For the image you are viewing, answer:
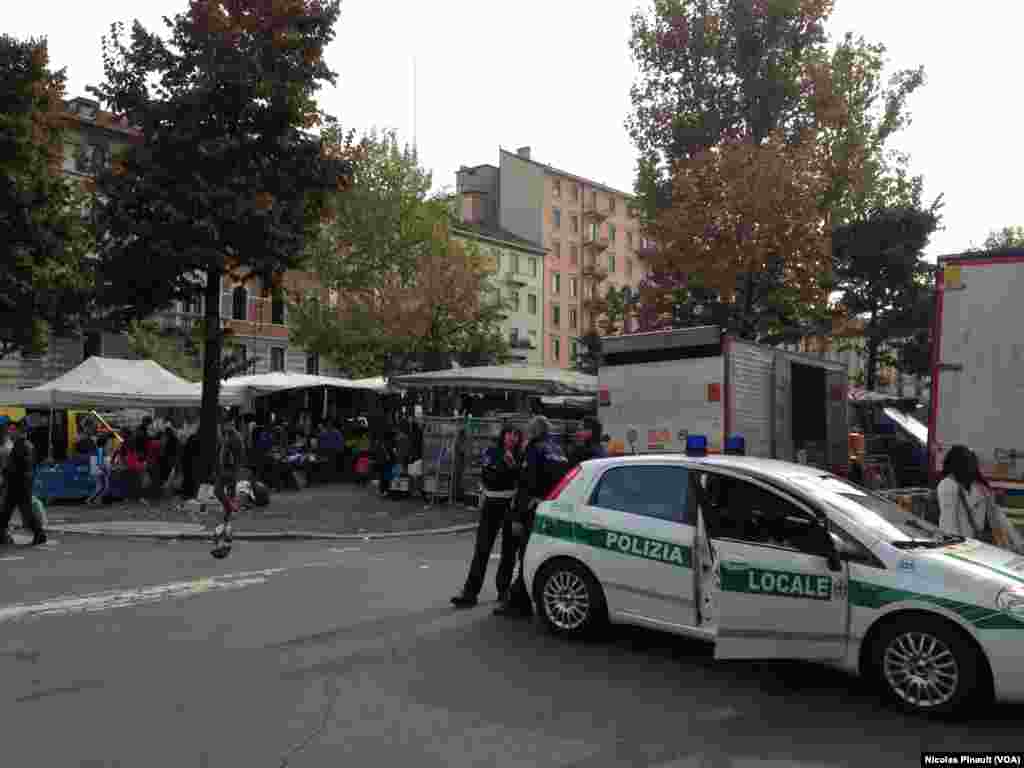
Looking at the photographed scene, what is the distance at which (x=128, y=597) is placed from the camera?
8.79 m

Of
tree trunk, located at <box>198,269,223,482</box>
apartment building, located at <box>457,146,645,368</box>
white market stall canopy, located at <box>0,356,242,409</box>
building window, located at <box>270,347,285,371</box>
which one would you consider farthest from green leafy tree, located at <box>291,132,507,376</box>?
apartment building, located at <box>457,146,645,368</box>

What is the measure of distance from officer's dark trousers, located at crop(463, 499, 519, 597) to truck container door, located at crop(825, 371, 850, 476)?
10.6m

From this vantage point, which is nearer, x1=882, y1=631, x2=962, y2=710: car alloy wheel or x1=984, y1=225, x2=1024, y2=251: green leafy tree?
x1=882, y1=631, x2=962, y2=710: car alloy wheel

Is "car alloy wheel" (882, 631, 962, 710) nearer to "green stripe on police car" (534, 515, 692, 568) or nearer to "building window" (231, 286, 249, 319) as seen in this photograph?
"green stripe on police car" (534, 515, 692, 568)

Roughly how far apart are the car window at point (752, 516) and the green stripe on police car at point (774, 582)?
0.59 ft

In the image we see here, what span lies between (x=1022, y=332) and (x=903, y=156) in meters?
27.4

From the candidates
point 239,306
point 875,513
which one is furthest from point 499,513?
point 239,306

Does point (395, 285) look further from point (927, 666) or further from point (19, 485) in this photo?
point (927, 666)

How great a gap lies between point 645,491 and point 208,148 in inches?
522

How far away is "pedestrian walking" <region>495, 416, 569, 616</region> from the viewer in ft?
26.6

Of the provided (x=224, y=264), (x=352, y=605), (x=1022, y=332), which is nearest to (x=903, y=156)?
(x=224, y=264)

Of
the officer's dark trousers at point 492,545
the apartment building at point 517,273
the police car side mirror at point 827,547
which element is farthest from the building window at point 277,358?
the police car side mirror at point 827,547

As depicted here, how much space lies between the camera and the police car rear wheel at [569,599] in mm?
6953

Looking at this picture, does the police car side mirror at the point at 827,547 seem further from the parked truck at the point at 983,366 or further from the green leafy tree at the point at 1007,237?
the green leafy tree at the point at 1007,237
